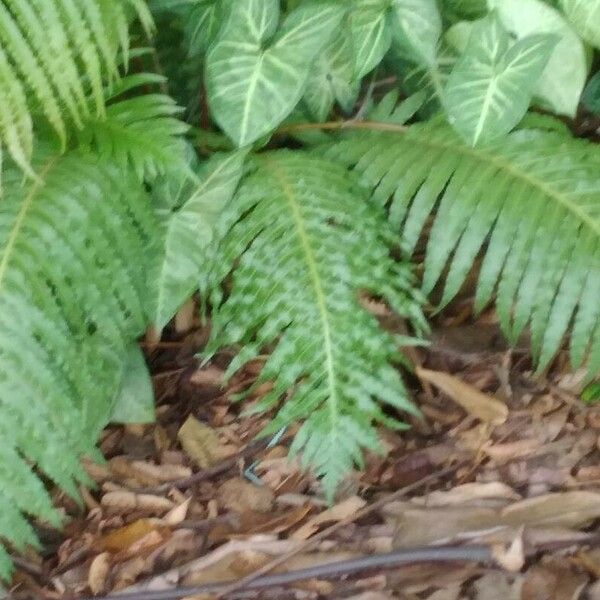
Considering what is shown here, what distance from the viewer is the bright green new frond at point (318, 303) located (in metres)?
1.23

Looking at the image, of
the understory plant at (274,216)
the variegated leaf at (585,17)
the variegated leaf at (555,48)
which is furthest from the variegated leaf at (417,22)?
the variegated leaf at (585,17)

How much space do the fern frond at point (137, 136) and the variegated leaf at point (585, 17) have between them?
2.09 ft

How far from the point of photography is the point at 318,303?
1265mm

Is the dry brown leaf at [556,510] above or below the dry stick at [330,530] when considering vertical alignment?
below

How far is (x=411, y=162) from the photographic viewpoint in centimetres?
140

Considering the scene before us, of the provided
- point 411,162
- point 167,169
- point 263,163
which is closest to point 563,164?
point 411,162

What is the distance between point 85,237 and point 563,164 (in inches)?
30.0

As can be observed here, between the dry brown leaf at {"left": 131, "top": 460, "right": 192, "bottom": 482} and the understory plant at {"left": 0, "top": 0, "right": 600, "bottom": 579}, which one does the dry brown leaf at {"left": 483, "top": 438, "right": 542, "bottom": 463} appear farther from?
the dry brown leaf at {"left": 131, "top": 460, "right": 192, "bottom": 482}

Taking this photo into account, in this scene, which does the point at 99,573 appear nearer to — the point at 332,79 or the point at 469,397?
the point at 469,397

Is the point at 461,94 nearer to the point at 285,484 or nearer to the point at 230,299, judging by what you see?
the point at 230,299

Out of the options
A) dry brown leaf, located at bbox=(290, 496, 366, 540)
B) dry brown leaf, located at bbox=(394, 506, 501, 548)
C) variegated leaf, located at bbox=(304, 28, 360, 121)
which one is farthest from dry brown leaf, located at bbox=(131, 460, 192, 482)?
variegated leaf, located at bbox=(304, 28, 360, 121)

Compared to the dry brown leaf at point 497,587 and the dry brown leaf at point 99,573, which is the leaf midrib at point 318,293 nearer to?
the dry brown leaf at point 497,587

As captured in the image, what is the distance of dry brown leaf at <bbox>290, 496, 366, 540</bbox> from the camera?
1291mm

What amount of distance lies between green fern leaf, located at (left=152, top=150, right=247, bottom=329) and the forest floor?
0.79ft
